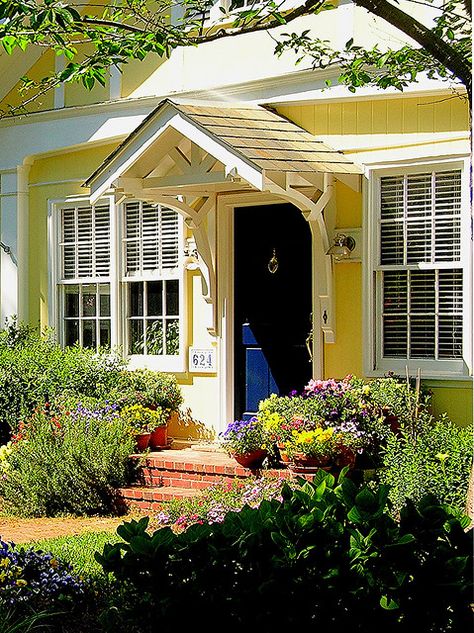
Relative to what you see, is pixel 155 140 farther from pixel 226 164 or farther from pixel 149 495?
pixel 149 495

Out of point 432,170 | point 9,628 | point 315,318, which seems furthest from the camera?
point 315,318

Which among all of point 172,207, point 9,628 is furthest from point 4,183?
point 9,628

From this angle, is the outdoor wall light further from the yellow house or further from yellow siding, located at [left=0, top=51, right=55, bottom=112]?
yellow siding, located at [left=0, top=51, right=55, bottom=112]

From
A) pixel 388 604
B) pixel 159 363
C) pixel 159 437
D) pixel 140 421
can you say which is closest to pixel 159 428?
pixel 159 437

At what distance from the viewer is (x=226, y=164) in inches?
371

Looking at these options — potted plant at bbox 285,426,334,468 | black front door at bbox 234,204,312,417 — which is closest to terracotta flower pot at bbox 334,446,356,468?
potted plant at bbox 285,426,334,468

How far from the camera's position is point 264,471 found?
31.6 ft

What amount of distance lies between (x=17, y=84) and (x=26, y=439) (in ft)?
16.1

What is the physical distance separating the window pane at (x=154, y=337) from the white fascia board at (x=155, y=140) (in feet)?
6.26

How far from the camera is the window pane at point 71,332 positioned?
12.6 m

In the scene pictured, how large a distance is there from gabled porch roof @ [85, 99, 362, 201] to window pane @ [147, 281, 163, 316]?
1425 millimetres

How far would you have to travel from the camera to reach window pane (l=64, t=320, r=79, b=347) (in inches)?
496

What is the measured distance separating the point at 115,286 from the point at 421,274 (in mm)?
3772

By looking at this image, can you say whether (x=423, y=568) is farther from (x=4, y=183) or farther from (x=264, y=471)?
(x=4, y=183)
